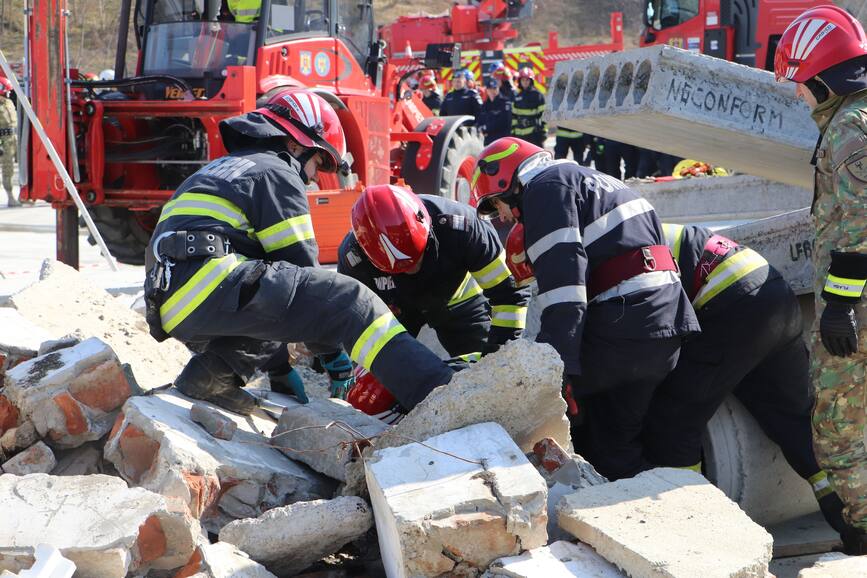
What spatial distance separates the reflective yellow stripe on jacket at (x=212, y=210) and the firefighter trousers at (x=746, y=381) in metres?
1.84

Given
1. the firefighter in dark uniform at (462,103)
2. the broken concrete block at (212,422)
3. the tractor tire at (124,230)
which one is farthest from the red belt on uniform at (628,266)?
the firefighter in dark uniform at (462,103)

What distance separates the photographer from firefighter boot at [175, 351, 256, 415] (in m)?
4.14

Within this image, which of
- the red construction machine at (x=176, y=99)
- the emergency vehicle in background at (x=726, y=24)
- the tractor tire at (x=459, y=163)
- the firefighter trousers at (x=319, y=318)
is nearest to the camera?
the firefighter trousers at (x=319, y=318)

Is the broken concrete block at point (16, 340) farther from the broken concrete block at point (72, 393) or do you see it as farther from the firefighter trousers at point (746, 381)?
the firefighter trousers at point (746, 381)

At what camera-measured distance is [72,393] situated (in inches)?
151

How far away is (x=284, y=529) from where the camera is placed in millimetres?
3223

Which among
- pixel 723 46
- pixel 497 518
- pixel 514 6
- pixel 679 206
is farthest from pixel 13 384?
pixel 514 6

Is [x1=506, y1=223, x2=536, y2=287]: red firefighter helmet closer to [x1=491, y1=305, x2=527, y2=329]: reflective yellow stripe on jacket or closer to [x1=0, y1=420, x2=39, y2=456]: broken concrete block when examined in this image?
[x1=491, y1=305, x2=527, y2=329]: reflective yellow stripe on jacket

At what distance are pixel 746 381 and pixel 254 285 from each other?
82.9 inches

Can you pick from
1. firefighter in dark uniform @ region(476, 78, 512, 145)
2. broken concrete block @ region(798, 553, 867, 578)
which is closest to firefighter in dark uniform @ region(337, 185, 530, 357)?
broken concrete block @ region(798, 553, 867, 578)

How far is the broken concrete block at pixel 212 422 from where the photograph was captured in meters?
3.82

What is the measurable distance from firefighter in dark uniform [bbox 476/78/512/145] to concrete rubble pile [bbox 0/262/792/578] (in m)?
11.6

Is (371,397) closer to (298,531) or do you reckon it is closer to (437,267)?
(437,267)

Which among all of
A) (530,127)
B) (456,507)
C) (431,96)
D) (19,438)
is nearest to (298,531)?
(456,507)
